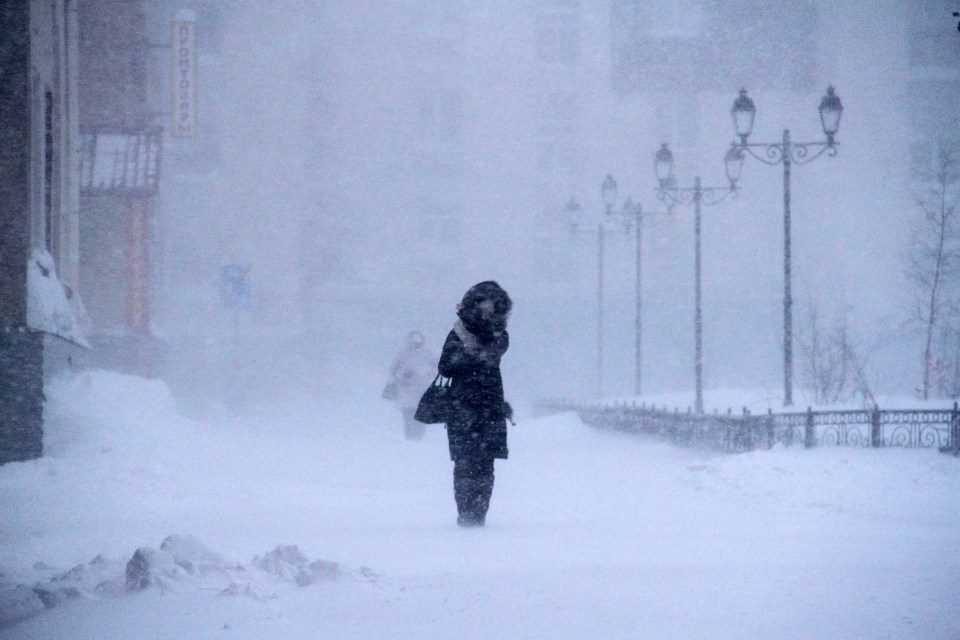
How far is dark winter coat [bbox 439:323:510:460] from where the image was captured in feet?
23.7

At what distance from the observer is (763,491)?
10.3m

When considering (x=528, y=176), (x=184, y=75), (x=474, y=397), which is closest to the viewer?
(x=474, y=397)

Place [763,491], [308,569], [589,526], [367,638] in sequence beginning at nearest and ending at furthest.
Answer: [367,638], [308,569], [589,526], [763,491]

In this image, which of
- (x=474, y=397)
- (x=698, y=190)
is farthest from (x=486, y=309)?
(x=698, y=190)

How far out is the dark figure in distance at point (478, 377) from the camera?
7164mm

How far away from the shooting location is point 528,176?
2068 inches

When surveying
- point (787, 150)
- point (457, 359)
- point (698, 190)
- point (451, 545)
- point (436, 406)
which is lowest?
point (451, 545)

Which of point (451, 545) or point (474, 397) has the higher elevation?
point (474, 397)

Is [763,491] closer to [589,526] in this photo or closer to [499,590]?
[589,526]

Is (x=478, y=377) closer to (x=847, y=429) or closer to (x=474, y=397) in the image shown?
(x=474, y=397)

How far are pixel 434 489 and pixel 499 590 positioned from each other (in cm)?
620

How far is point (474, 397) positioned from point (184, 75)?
21727 millimetres

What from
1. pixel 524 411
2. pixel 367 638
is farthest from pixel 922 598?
pixel 524 411

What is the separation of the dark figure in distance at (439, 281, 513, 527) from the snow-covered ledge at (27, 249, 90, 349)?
5.56 metres
